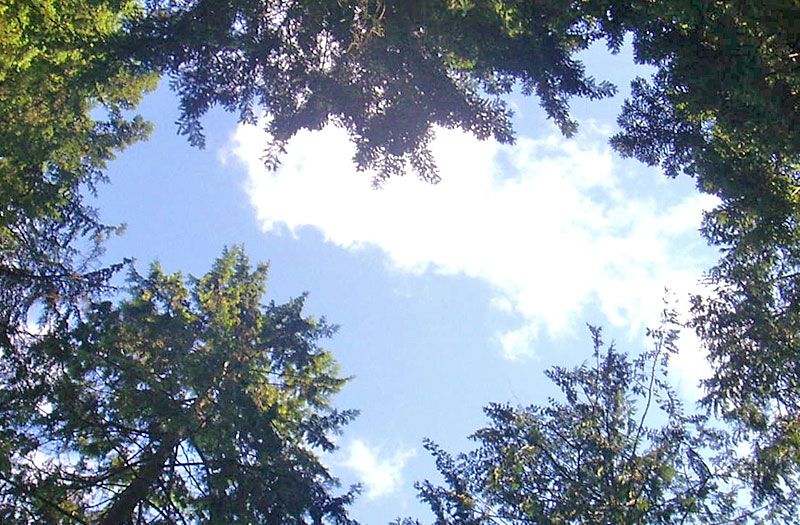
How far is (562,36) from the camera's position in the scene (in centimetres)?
1023

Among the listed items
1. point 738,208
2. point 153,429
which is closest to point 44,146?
point 153,429

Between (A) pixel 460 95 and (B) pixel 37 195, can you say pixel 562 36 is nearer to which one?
(A) pixel 460 95

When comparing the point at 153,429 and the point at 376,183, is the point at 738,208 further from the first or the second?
the point at 153,429

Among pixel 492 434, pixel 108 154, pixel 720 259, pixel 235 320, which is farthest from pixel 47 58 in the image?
pixel 720 259

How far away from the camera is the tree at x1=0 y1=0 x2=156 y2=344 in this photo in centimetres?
1041

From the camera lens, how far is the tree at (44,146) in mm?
10406

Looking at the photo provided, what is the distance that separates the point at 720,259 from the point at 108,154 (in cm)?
1632

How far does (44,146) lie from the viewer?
10.9 meters

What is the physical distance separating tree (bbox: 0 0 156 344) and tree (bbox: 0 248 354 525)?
98 centimetres

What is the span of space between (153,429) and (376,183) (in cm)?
696

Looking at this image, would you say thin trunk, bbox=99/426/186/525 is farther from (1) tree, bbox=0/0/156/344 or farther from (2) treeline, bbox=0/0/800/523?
(1) tree, bbox=0/0/156/344

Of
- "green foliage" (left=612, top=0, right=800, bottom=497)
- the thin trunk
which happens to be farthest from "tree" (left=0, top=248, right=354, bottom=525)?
"green foliage" (left=612, top=0, right=800, bottom=497)

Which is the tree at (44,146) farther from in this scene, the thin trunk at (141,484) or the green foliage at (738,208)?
the green foliage at (738,208)

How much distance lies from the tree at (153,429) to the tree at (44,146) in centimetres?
98
